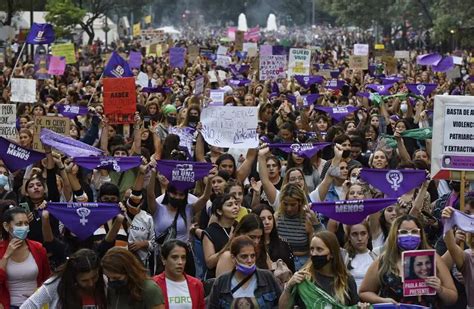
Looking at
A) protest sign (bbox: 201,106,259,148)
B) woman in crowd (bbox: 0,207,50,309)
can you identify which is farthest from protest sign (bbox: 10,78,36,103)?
woman in crowd (bbox: 0,207,50,309)

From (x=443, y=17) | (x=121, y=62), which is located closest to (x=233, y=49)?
(x=443, y=17)

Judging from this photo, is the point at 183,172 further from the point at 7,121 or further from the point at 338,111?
the point at 338,111

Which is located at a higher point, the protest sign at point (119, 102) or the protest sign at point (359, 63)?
the protest sign at point (119, 102)

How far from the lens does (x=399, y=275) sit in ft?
26.3

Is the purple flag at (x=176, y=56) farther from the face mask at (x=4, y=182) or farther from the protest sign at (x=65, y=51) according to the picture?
the face mask at (x=4, y=182)

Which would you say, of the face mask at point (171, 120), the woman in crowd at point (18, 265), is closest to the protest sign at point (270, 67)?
the face mask at point (171, 120)

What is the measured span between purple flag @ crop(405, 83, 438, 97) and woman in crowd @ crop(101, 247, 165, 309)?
1507cm

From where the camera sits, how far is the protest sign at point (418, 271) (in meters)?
7.77

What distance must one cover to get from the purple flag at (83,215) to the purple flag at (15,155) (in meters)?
2.09

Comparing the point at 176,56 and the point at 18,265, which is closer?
the point at 18,265

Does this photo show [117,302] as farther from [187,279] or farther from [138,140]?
[138,140]

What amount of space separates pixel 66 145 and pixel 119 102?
302cm

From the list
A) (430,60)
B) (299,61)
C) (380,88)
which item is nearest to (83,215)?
(380,88)

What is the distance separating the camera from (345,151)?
1319 centimetres
